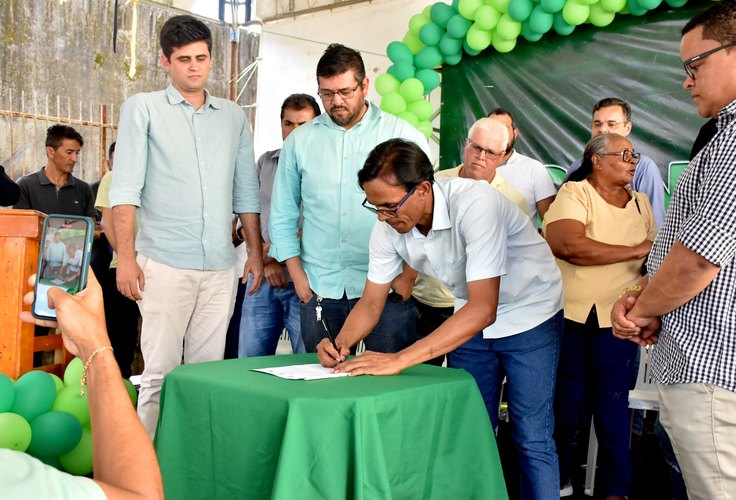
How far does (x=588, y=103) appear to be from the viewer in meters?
4.62

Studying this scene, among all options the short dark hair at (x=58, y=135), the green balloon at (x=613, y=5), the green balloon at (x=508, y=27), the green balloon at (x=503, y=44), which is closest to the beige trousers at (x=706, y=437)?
the green balloon at (x=613, y=5)

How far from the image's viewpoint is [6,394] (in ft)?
8.67

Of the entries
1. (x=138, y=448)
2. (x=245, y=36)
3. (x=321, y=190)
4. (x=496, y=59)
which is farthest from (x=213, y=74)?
(x=138, y=448)

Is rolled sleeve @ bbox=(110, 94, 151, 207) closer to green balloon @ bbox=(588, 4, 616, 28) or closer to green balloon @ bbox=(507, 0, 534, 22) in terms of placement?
green balloon @ bbox=(507, 0, 534, 22)

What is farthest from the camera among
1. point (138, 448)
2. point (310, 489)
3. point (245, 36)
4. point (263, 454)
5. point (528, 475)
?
point (245, 36)

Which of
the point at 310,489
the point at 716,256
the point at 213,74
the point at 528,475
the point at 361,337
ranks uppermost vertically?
the point at 213,74

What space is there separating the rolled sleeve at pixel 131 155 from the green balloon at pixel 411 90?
2207mm

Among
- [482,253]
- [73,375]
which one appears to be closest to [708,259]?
[482,253]

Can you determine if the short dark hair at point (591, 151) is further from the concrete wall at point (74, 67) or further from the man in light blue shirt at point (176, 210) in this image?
the concrete wall at point (74, 67)

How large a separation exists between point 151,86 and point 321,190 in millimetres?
5809

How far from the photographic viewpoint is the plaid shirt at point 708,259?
156 centimetres

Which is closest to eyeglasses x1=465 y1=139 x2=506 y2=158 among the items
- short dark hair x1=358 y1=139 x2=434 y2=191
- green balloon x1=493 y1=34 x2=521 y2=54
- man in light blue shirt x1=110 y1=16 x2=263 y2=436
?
man in light blue shirt x1=110 y1=16 x2=263 y2=436

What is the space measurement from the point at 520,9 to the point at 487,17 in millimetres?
230

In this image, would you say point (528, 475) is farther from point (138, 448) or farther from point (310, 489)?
point (138, 448)
